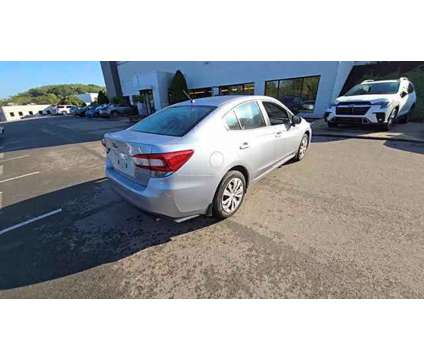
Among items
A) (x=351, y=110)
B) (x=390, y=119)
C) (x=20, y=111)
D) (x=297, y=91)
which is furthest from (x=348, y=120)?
(x=20, y=111)

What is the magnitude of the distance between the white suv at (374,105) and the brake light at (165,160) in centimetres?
735

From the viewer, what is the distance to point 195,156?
7.70 ft

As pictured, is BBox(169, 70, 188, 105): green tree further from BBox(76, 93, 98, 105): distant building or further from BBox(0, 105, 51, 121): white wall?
BBox(76, 93, 98, 105): distant building

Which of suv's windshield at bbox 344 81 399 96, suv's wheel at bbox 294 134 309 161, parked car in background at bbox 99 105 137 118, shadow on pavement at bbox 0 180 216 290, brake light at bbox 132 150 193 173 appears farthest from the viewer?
parked car in background at bbox 99 105 137 118

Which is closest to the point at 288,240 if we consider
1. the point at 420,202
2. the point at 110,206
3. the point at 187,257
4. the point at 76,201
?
the point at 187,257

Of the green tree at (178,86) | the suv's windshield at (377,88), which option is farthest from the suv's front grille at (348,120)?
the green tree at (178,86)

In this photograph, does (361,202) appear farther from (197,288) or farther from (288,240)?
(197,288)

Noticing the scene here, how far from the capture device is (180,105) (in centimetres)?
343

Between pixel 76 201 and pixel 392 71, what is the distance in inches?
650

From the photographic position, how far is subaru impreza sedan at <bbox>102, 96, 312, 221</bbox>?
2.26m

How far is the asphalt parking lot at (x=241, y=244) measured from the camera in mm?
2045

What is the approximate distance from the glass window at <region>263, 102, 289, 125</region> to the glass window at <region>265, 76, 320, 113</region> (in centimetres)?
1035

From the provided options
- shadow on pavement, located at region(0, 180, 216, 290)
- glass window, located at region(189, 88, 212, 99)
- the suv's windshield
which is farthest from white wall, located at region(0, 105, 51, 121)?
the suv's windshield

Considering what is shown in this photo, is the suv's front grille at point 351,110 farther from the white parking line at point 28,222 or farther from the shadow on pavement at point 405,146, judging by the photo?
the white parking line at point 28,222
